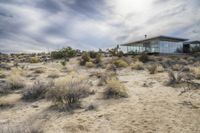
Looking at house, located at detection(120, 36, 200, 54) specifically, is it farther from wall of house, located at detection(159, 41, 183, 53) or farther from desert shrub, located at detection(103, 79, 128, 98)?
desert shrub, located at detection(103, 79, 128, 98)

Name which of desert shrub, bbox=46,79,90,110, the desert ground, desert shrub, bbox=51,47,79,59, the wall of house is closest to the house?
the wall of house

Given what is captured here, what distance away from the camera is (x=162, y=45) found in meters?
34.7

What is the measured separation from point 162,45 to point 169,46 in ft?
6.19

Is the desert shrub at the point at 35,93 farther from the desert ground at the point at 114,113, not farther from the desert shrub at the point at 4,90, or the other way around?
the desert shrub at the point at 4,90

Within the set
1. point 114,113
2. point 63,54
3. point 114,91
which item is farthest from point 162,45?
point 114,113

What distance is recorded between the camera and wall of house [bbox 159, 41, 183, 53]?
34.7 meters

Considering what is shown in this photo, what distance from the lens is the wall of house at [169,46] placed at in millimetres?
34688

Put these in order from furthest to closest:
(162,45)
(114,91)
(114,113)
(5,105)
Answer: (162,45), (114,91), (5,105), (114,113)

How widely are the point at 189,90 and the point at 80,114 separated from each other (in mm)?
4555

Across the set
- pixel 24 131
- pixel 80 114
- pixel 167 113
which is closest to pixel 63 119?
pixel 80 114

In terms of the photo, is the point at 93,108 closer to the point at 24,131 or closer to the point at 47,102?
the point at 47,102

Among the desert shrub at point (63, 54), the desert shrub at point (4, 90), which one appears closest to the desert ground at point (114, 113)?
the desert shrub at point (4, 90)

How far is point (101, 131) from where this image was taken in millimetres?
5281

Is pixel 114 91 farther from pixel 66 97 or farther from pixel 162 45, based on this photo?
pixel 162 45
